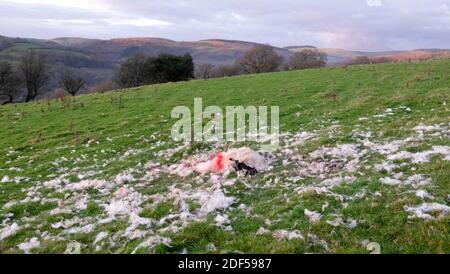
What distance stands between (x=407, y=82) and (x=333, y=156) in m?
17.4

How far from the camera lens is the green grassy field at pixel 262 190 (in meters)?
8.48

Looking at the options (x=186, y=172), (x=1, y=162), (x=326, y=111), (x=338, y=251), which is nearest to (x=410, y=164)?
(x=338, y=251)

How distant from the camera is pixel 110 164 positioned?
645 inches

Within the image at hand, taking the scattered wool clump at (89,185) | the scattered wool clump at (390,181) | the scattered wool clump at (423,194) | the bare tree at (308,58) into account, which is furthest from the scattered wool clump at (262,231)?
the bare tree at (308,58)

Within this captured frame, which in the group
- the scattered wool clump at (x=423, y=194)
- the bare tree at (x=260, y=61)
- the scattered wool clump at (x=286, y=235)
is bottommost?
the scattered wool clump at (x=286, y=235)

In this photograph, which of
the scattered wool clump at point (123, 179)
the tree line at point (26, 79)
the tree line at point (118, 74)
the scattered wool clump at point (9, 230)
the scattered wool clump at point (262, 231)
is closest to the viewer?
the scattered wool clump at point (262, 231)

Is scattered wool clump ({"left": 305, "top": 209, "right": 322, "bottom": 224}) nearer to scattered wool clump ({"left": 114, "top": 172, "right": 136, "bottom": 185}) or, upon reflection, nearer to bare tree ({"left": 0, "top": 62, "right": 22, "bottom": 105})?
scattered wool clump ({"left": 114, "top": 172, "right": 136, "bottom": 185})

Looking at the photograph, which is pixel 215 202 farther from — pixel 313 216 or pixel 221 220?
pixel 313 216

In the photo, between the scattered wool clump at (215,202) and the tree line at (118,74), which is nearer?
the scattered wool clump at (215,202)

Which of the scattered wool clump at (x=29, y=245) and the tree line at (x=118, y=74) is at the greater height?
the tree line at (x=118, y=74)

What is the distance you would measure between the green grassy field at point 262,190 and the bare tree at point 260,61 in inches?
2758

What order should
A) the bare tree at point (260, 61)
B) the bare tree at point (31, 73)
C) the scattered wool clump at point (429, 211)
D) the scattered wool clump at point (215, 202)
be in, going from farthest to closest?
the bare tree at point (260, 61) → the bare tree at point (31, 73) → the scattered wool clump at point (215, 202) → the scattered wool clump at point (429, 211)

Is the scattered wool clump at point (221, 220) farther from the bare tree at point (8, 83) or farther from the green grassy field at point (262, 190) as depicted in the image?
the bare tree at point (8, 83)
